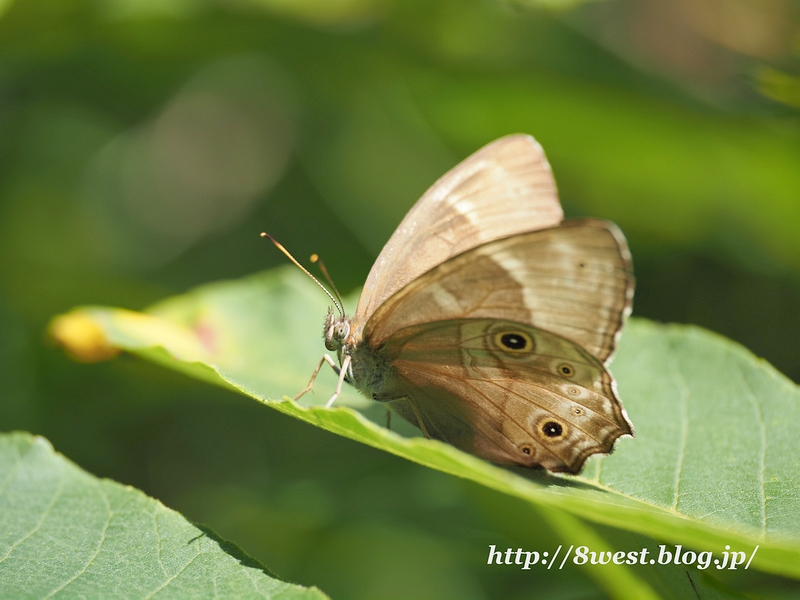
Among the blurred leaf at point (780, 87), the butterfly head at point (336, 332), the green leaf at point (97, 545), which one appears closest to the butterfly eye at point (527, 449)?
the butterfly head at point (336, 332)

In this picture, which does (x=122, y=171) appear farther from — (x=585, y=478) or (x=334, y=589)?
(x=585, y=478)

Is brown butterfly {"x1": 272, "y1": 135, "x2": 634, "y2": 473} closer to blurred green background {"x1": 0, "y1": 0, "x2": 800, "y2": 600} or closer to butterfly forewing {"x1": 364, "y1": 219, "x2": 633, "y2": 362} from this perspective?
butterfly forewing {"x1": 364, "y1": 219, "x2": 633, "y2": 362}

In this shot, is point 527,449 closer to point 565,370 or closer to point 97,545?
point 565,370

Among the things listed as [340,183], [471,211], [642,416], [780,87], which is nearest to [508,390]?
[642,416]

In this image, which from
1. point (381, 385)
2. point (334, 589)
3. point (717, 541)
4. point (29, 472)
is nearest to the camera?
point (717, 541)

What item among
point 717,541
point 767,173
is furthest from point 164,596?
point 767,173

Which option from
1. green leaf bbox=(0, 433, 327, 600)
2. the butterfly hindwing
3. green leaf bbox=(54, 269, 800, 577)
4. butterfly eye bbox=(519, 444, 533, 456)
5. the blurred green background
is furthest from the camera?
the blurred green background

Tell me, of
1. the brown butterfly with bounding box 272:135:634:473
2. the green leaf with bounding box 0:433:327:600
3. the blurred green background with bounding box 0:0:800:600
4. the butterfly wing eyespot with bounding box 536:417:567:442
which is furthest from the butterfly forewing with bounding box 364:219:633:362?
the green leaf with bounding box 0:433:327:600
